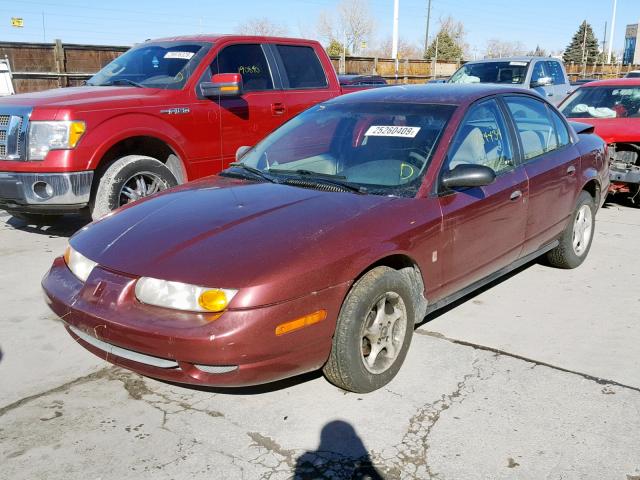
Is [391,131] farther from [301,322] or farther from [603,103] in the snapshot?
[603,103]

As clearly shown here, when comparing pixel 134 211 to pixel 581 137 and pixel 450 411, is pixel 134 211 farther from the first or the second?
pixel 581 137

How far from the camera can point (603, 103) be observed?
8.77 metres

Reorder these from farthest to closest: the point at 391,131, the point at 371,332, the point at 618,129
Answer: the point at 618,129, the point at 391,131, the point at 371,332

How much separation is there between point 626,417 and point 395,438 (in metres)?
1.18

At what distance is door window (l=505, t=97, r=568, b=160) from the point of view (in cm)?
460

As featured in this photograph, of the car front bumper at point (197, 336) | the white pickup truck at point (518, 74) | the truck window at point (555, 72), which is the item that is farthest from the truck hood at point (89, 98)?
the truck window at point (555, 72)

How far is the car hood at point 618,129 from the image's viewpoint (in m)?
7.72

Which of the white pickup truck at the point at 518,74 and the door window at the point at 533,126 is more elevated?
the white pickup truck at the point at 518,74

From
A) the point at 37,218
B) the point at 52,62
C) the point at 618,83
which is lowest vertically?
the point at 37,218

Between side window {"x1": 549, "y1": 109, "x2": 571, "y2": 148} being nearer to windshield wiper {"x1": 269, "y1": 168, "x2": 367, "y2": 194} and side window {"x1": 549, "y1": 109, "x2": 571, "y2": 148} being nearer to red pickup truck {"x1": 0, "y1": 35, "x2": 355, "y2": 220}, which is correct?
windshield wiper {"x1": 269, "y1": 168, "x2": 367, "y2": 194}

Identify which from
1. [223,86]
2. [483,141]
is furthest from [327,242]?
[223,86]

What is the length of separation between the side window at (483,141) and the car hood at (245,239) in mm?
762

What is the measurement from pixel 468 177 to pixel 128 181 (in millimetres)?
3479

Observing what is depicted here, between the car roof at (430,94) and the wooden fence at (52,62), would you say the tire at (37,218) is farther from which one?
the wooden fence at (52,62)
